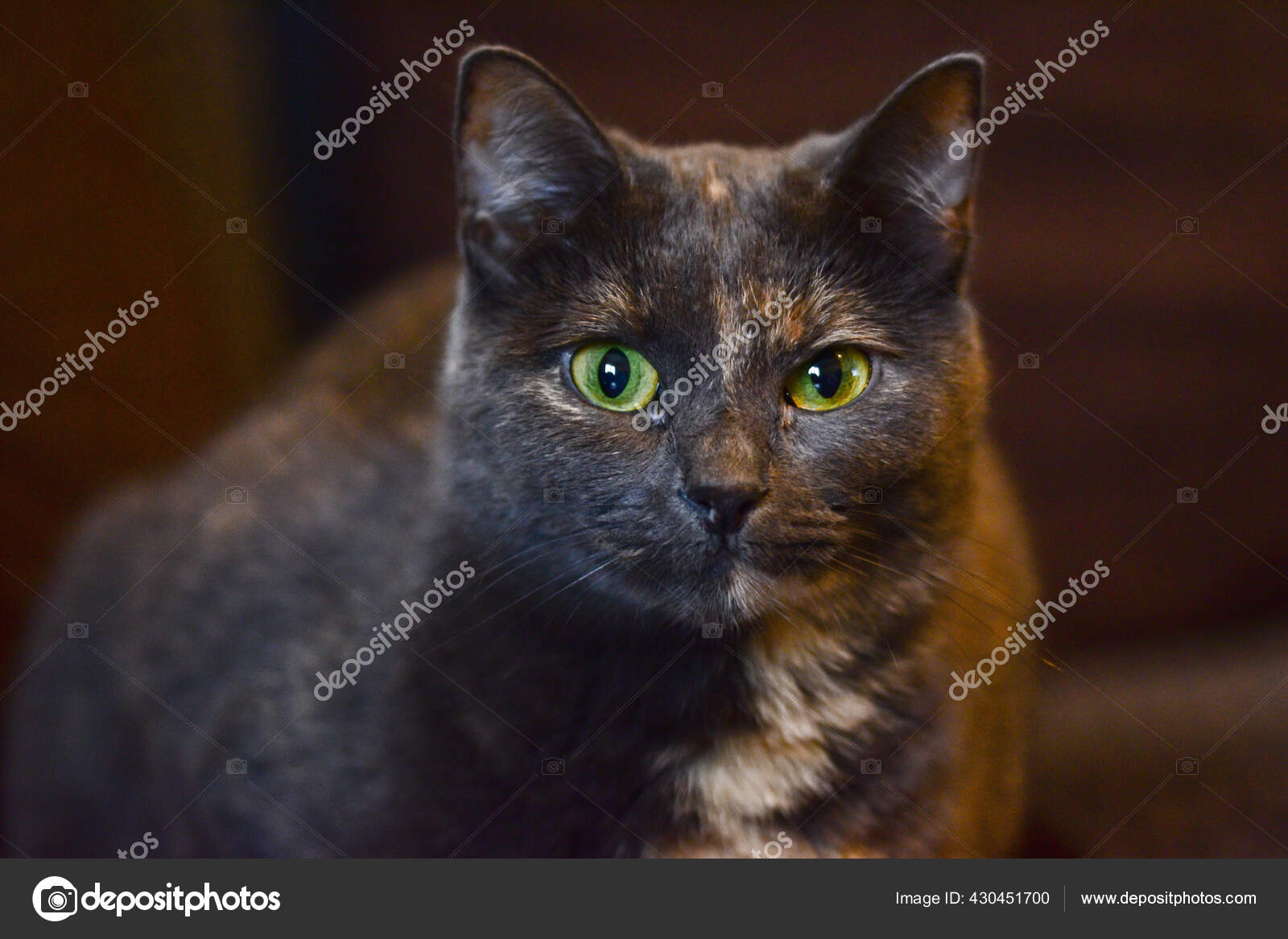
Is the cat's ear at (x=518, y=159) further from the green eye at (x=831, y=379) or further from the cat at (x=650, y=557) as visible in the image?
the green eye at (x=831, y=379)

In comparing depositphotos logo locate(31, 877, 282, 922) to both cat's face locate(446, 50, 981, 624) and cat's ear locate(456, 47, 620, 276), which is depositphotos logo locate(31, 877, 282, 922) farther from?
cat's ear locate(456, 47, 620, 276)

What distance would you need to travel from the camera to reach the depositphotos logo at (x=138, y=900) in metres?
0.91

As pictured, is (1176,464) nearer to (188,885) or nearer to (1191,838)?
→ (1191,838)

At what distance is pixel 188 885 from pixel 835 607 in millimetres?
634

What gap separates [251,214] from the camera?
1.00 meters

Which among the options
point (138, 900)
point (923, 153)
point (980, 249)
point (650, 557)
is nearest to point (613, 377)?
point (650, 557)

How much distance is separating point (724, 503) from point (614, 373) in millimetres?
180

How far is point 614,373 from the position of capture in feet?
3.01

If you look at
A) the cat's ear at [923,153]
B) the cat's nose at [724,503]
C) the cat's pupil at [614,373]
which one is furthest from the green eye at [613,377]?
the cat's ear at [923,153]

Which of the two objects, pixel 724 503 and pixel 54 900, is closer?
pixel 724 503

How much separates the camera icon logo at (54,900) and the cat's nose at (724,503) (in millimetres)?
651

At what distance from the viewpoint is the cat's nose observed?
80 centimetres

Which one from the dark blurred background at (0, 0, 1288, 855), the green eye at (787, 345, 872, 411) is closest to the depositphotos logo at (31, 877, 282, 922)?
the dark blurred background at (0, 0, 1288, 855)

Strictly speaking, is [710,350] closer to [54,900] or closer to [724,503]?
[724,503]
